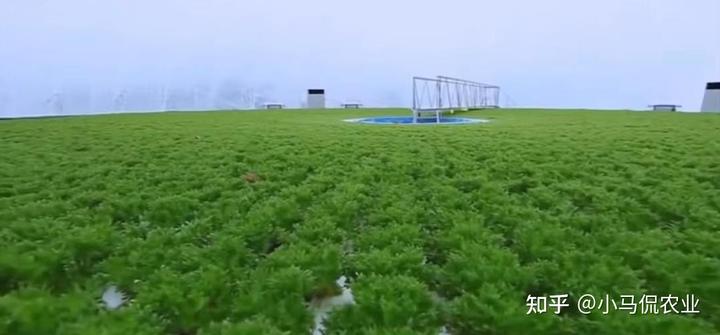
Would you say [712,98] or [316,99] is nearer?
[712,98]

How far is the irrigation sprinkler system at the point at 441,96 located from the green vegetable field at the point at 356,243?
8.42 metres

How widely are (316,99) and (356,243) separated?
19330mm

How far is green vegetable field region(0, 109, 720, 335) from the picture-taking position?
168cm

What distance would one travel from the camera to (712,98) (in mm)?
16969

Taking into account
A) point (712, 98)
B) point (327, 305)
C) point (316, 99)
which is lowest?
point (327, 305)

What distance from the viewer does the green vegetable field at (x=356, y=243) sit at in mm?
1679

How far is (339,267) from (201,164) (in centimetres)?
283

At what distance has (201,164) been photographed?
14.9 ft

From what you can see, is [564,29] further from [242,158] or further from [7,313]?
[7,313]

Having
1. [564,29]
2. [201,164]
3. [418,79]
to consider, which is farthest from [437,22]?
[201,164]
